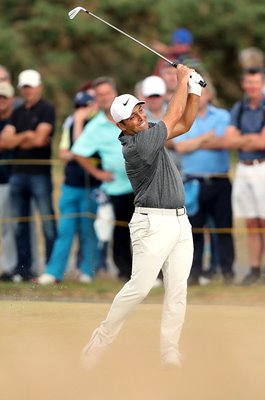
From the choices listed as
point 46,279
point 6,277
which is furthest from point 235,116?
point 6,277

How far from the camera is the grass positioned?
1206 centimetres

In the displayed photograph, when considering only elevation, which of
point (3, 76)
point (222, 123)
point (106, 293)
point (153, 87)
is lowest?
point (106, 293)

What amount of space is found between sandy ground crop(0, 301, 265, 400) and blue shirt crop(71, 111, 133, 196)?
8.27 ft

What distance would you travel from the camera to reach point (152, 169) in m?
8.60

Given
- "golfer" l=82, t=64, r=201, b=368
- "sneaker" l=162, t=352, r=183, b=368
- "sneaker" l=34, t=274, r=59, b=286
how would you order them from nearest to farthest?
"sneaker" l=162, t=352, r=183, b=368
"golfer" l=82, t=64, r=201, b=368
"sneaker" l=34, t=274, r=59, b=286

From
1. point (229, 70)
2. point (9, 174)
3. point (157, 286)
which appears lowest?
point (157, 286)

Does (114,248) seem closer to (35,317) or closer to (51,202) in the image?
(51,202)

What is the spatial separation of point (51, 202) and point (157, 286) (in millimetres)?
1521

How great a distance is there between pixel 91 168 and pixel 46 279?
1234mm

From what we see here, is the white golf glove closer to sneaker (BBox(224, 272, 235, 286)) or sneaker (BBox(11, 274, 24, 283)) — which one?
sneaker (BBox(224, 272, 235, 286))

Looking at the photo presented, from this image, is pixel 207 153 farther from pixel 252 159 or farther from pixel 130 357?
pixel 130 357

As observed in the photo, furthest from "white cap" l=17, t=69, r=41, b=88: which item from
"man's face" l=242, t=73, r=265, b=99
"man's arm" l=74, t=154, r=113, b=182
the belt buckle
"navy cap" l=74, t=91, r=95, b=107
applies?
the belt buckle

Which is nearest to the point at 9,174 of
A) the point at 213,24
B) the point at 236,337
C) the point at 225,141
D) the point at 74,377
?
the point at 225,141

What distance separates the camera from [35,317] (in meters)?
10.1
